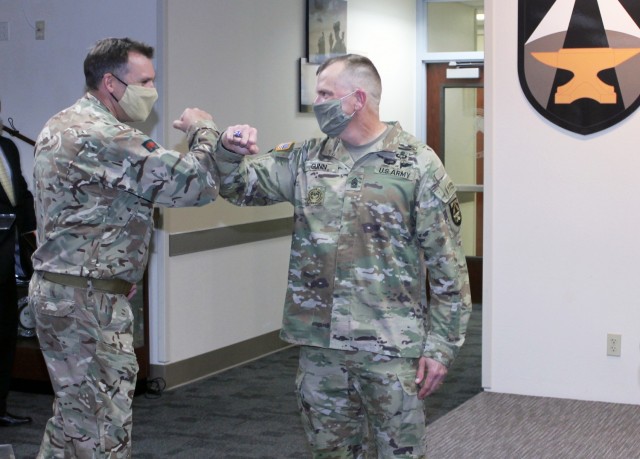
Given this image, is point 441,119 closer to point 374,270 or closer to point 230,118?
point 230,118

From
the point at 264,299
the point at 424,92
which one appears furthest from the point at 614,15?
the point at 424,92

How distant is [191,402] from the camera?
5.59 metres

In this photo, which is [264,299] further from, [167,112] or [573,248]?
[573,248]

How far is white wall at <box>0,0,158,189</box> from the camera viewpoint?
228 inches

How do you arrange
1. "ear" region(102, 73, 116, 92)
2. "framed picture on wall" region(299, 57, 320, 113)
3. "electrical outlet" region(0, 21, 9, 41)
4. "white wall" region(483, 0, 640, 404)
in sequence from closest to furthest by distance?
"ear" region(102, 73, 116, 92) → "white wall" region(483, 0, 640, 404) → "electrical outlet" region(0, 21, 9, 41) → "framed picture on wall" region(299, 57, 320, 113)

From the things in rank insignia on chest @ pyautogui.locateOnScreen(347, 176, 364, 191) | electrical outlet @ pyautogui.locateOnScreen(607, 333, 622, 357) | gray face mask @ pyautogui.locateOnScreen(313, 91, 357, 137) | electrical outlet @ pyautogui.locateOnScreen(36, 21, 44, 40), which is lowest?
electrical outlet @ pyautogui.locateOnScreen(607, 333, 622, 357)

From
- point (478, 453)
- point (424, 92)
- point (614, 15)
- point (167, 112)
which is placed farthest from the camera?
point (424, 92)

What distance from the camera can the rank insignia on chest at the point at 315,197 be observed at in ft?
9.85

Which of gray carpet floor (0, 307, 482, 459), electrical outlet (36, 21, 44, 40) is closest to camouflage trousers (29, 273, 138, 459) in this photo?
gray carpet floor (0, 307, 482, 459)

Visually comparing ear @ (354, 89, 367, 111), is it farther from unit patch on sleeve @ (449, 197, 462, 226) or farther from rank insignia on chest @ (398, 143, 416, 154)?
unit patch on sleeve @ (449, 197, 462, 226)

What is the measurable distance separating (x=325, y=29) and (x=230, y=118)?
146 cm

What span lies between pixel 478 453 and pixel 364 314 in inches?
75.5

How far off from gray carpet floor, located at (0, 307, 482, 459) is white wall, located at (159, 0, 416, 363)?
0.97ft

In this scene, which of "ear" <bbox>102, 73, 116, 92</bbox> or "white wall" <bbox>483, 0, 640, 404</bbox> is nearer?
"ear" <bbox>102, 73, 116, 92</bbox>
